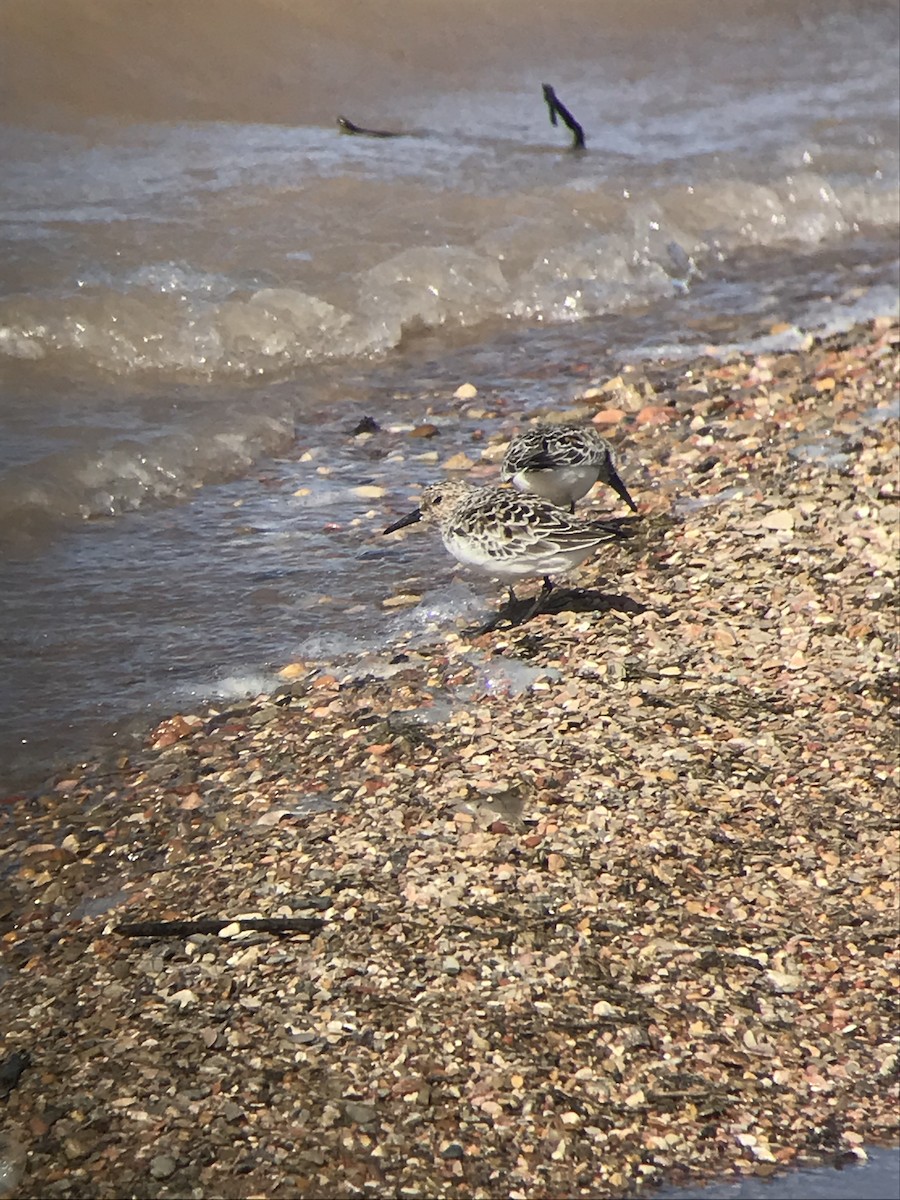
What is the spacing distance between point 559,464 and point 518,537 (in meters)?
0.64

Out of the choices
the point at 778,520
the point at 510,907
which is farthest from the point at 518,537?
the point at 510,907

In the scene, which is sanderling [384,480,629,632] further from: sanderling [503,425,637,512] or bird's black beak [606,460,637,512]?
bird's black beak [606,460,637,512]

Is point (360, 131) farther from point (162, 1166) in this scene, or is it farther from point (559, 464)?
point (162, 1166)

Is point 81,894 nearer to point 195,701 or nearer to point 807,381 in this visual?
point 195,701

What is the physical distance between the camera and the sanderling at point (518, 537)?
4328 millimetres

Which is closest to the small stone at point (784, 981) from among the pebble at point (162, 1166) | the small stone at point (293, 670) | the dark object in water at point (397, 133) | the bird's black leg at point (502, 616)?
the pebble at point (162, 1166)

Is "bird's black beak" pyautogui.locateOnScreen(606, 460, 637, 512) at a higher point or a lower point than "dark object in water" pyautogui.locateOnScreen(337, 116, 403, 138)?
lower

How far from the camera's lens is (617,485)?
5176 millimetres

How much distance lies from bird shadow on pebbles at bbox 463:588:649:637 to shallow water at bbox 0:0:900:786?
0.29 metres

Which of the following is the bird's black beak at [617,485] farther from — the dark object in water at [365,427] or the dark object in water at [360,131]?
the dark object in water at [360,131]

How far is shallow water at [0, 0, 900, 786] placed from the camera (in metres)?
5.02

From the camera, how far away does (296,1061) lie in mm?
2771

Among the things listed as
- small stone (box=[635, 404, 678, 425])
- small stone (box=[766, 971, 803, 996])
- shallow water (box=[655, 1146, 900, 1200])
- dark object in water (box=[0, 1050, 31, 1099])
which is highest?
small stone (box=[635, 404, 678, 425])

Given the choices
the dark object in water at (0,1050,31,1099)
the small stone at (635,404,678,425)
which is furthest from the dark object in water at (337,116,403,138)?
the dark object in water at (0,1050,31,1099)
